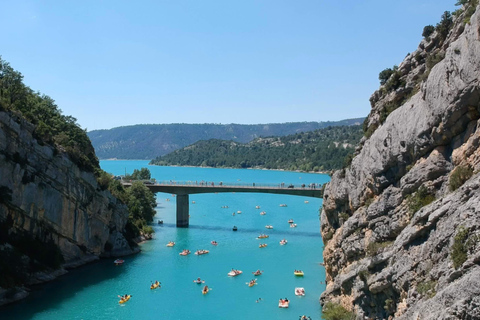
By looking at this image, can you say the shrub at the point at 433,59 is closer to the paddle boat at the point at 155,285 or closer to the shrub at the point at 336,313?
the shrub at the point at 336,313

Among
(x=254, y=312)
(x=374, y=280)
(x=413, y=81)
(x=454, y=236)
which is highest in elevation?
(x=413, y=81)

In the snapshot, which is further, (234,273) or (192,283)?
(234,273)

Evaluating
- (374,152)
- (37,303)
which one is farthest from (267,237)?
(374,152)

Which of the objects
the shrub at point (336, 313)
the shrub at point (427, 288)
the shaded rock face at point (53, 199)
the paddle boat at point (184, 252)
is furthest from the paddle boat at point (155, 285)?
the shrub at point (427, 288)

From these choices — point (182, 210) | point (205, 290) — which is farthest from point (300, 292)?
point (182, 210)

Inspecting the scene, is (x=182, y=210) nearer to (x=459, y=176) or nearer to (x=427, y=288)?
(x=459, y=176)

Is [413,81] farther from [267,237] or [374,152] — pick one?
[267,237]
